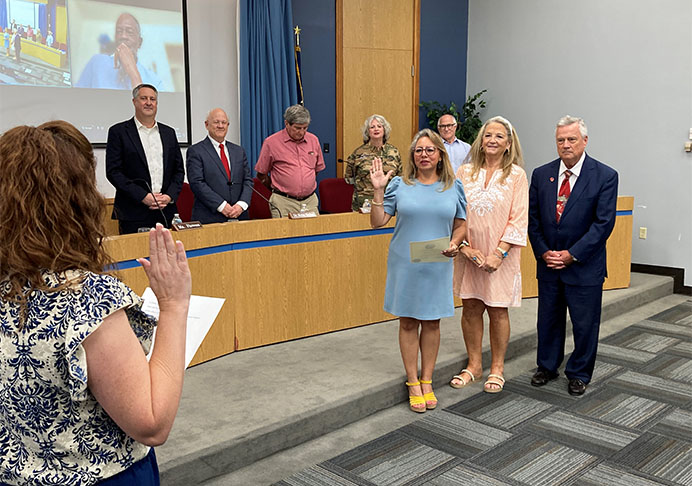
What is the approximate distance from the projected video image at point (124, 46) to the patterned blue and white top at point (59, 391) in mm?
4746

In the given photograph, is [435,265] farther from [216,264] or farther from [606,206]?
[216,264]

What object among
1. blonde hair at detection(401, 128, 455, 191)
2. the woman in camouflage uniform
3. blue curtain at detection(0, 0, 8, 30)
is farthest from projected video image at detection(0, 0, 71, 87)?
blonde hair at detection(401, 128, 455, 191)

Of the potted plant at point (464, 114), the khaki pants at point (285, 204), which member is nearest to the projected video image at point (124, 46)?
the khaki pants at point (285, 204)

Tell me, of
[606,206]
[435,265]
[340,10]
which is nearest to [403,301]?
[435,265]

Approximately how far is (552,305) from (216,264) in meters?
1.92

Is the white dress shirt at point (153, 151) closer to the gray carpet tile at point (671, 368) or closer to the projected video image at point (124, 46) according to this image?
the projected video image at point (124, 46)

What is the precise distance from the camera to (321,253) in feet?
14.2

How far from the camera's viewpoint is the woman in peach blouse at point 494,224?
3.54 meters

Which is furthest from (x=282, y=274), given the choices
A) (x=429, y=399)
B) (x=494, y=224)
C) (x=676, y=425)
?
(x=676, y=425)

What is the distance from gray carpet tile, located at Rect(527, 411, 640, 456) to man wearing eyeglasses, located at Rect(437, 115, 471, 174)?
300 cm

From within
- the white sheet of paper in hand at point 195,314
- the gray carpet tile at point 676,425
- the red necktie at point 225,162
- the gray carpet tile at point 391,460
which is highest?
the red necktie at point 225,162

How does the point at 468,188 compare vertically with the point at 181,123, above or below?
below

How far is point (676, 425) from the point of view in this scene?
3279 millimetres

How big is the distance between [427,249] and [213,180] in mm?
1740
